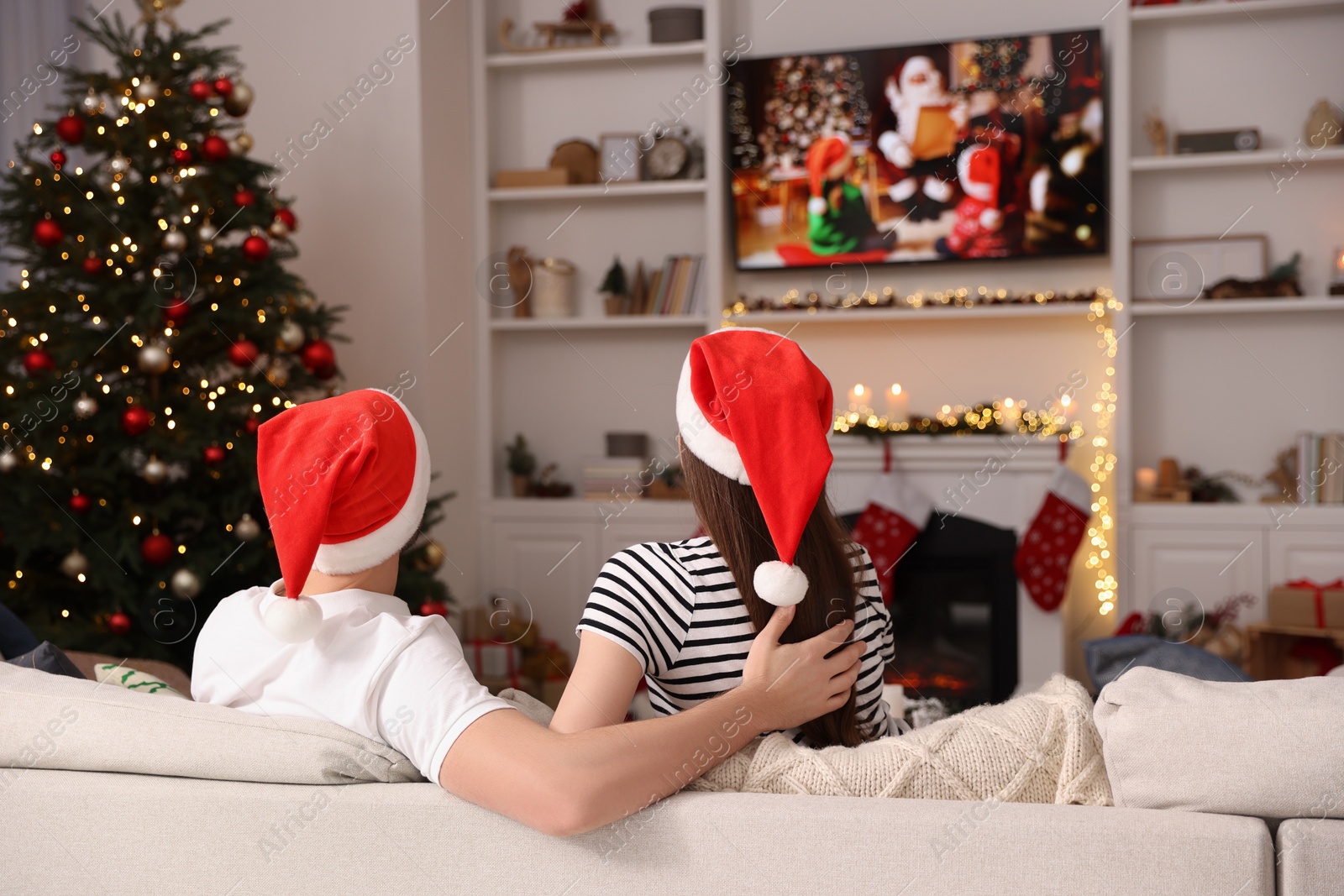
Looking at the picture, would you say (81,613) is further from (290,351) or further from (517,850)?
(517,850)

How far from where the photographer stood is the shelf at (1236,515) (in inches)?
144

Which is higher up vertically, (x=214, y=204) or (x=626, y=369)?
(x=214, y=204)

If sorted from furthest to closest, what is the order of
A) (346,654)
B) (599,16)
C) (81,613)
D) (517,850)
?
(599,16) → (81,613) → (346,654) → (517,850)

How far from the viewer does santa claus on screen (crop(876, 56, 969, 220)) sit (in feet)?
13.0

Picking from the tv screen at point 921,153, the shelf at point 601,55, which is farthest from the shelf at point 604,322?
the shelf at point 601,55

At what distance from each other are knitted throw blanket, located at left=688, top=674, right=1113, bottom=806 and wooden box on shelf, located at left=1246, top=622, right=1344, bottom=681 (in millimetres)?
2957

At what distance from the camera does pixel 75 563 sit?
109 inches

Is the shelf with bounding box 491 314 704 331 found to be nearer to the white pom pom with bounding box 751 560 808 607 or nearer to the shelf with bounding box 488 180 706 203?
the shelf with bounding box 488 180 706 203

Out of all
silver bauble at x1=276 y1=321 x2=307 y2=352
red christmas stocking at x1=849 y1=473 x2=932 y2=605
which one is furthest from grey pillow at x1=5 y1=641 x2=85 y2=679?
red christmas stocking at x1=849 y1=473 x2=932 y2=605

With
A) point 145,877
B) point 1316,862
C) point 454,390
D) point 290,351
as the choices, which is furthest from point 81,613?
point 1316,862

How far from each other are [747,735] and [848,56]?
3.54 m

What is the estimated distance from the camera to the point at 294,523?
109 cm

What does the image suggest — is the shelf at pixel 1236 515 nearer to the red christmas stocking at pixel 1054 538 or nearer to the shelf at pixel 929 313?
the red christmas stocking at pixel 1054 538

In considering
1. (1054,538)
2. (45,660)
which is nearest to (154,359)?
(45,660)
